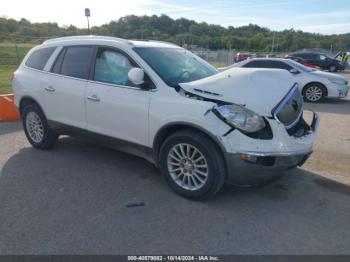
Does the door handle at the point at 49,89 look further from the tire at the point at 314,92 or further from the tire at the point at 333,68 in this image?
the tire at the point at 333,68

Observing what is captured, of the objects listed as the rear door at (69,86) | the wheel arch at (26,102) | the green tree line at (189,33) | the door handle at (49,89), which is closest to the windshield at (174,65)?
the rear door at (69,86)

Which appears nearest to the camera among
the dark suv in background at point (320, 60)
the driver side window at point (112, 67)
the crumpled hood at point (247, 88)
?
the crumpled hood at point (247, 88)

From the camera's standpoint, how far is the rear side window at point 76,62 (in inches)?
184

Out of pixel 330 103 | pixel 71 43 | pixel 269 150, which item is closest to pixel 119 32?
pixel 330 103

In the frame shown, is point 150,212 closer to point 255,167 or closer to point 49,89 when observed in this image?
point 255,167

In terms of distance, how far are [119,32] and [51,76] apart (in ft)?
119

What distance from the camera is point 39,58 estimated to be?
5410 mm

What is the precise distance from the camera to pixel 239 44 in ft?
245

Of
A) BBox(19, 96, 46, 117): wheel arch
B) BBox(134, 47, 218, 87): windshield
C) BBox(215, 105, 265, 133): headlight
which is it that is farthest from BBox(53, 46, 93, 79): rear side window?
BBox(215, 105, 265, 133): headlight

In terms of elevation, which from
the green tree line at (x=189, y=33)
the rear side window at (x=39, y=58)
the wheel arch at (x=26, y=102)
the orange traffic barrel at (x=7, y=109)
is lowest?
the orange traffic barrel at (x=7, y=109)

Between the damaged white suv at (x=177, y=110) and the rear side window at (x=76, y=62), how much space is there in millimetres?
16

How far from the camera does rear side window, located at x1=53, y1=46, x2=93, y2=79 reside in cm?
466

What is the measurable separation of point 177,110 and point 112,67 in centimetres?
132

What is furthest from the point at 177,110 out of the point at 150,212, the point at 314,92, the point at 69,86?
the point at 314,92
